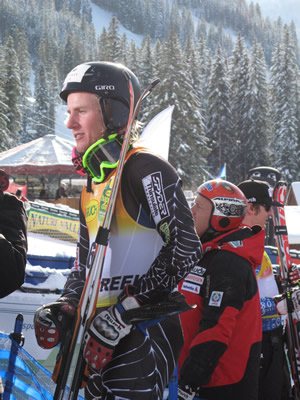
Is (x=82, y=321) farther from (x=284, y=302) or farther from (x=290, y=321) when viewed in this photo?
(x=290, y=321)

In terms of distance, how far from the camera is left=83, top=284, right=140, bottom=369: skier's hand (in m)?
1.89

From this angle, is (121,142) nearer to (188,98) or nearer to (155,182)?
(155,182)

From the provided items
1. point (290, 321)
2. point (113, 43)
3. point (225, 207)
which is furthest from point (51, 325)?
point (113, 43)

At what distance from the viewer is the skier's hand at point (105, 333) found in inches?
74.4

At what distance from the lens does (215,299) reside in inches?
104

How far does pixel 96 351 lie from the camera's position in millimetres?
1899

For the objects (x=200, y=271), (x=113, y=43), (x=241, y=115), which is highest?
(x=200, y=271)

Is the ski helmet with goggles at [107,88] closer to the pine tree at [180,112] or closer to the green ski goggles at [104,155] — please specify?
the green ski goggles at [104,155]

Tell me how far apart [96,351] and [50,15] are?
16433cm

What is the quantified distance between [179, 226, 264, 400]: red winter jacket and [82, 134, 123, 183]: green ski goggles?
2.99 ft

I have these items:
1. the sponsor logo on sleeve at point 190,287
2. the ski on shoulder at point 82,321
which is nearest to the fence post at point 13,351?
the ski on shoulder at point 82,321

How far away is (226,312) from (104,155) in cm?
109

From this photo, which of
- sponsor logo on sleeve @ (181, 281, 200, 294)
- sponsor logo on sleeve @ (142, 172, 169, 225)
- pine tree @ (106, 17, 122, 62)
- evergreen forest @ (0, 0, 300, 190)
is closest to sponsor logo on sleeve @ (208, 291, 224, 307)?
sponsor logo on sleeve @ (181, 281, 200, 294)

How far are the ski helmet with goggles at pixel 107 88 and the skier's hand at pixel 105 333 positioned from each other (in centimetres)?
83
